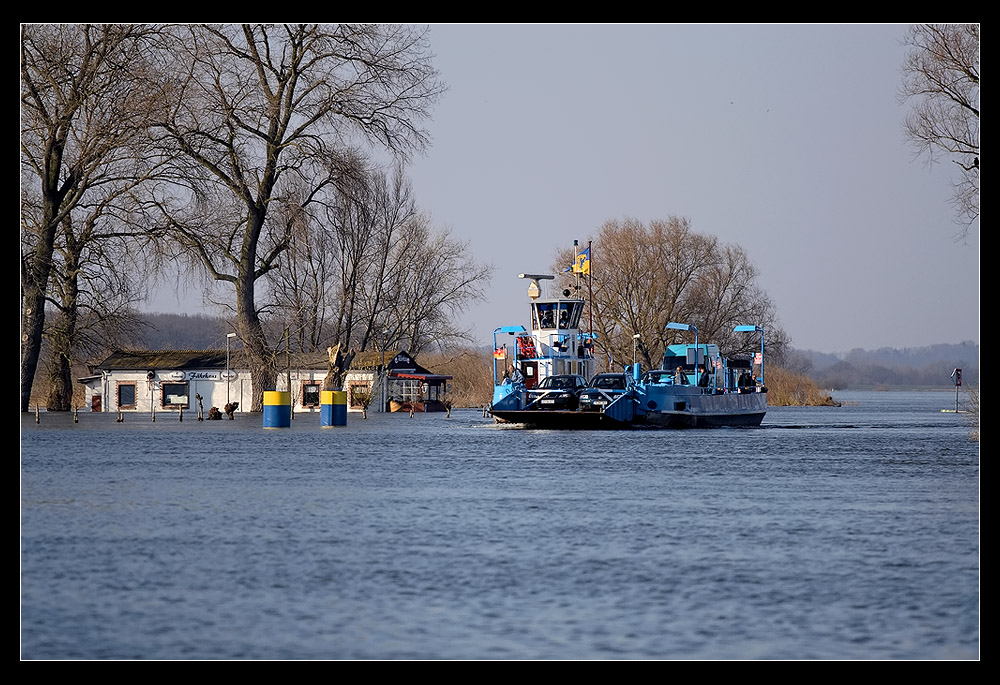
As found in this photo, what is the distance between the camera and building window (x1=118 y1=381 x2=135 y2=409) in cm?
8250

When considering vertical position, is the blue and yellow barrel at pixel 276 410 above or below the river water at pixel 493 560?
above

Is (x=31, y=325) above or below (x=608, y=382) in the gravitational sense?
above

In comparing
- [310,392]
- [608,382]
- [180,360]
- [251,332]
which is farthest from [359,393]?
[608,382]

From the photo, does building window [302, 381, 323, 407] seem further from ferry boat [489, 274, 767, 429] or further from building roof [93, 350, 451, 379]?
ferry boat [489, 274, 767, 429]

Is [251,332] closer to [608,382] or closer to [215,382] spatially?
[608,382]

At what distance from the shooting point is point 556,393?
191 feet

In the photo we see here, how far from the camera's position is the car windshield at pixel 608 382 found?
61500mm

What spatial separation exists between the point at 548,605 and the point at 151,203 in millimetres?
43265

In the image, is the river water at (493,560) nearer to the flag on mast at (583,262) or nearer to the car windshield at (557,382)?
the car windshield at (557,382)

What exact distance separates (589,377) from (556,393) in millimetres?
8635

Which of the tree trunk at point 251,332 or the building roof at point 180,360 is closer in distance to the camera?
the tree trunk at point 251,332

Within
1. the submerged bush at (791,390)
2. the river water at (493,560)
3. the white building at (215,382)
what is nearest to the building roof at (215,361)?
the white building at (215,382)
